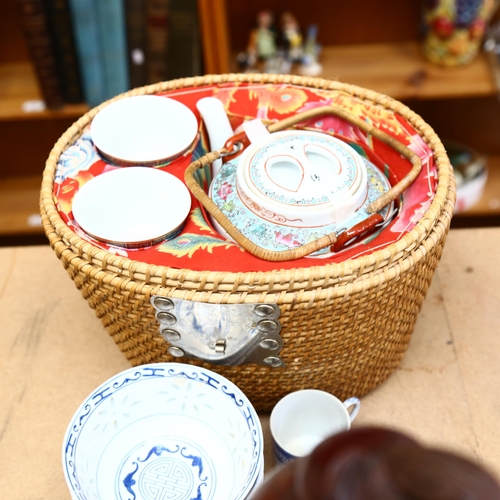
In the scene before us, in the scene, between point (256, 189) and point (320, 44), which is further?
point (320, 44)

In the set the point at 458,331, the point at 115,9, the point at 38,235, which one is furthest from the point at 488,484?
the point at 38,235

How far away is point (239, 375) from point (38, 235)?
3.63 feet

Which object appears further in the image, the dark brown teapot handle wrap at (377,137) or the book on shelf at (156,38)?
the book on shelf at (156,38)

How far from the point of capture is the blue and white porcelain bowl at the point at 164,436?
616 mm

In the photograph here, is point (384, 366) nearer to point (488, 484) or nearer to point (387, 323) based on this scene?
point (387, 323)

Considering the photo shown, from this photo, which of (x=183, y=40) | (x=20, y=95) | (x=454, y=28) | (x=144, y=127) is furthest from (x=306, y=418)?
(x=20, y=95)

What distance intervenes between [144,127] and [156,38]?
509 mm

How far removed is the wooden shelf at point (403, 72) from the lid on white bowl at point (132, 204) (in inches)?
27.9

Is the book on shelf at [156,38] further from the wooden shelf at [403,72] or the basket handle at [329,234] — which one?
the basket handle at [329,234]

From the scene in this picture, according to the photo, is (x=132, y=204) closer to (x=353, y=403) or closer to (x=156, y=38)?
(x=353, y=403)

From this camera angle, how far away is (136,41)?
123 cm

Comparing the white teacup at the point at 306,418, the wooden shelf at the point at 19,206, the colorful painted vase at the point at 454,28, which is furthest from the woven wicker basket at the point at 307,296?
the wooden shelf at the point at 19,206

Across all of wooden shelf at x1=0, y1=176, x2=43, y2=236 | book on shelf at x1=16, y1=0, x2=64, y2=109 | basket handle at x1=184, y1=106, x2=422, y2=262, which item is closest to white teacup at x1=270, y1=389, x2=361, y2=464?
basket handle at x1=184, y1=106, x2=422, y2=262

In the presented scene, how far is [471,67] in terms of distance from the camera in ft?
4.39
